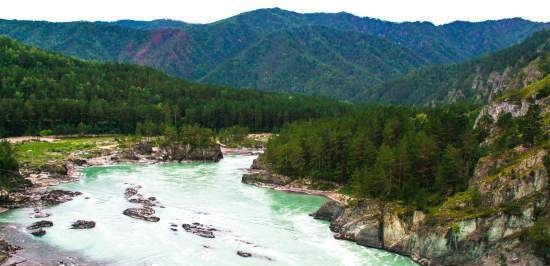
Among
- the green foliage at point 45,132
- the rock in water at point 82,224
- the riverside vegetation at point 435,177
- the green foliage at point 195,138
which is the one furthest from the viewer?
the green foliage at point 45,132

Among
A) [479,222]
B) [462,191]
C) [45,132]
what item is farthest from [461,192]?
[45,132]

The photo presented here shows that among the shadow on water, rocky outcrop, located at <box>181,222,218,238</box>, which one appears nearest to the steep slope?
rocky outcrop, located at <box>181,222,218,238</box>

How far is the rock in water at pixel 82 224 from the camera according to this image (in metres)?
85.6

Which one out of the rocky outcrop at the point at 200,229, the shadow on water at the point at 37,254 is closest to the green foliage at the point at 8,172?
the shadow on water at the point at 37,254

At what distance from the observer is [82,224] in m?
86.6

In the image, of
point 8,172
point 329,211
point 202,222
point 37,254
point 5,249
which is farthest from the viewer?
point 8,172

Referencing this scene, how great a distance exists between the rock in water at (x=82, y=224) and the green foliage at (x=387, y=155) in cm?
4161

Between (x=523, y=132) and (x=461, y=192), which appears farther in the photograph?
(x=461, y=192)

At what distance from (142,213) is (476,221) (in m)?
53.5

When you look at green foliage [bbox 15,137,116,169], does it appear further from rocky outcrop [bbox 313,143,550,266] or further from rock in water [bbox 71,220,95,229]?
rocky outcrop [bbox 313,143,550,266]

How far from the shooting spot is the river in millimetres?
72562

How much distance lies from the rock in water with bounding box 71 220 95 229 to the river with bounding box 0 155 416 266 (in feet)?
4.34

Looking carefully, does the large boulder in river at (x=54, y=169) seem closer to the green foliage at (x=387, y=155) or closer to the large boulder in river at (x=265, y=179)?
the large boulder in river at (x=265, y=179)

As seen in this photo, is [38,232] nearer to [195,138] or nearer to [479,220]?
[479,220]
